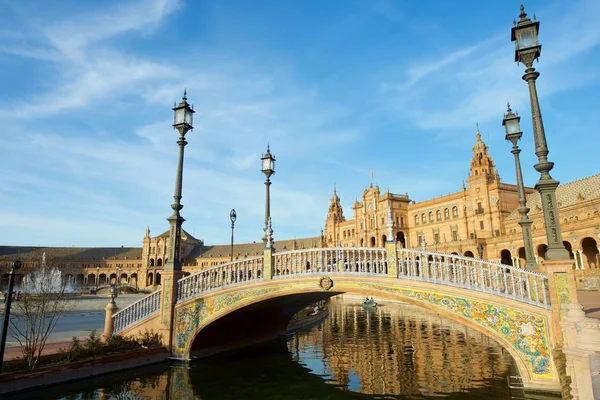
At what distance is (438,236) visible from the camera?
234ft

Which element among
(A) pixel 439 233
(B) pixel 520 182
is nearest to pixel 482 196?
(A) pixel 439 233

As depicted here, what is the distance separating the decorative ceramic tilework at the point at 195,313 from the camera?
45.8 feet

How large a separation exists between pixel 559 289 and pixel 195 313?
11382mm

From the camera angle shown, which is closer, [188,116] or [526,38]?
[526,38]

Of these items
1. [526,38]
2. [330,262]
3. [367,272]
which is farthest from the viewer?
[330,262]

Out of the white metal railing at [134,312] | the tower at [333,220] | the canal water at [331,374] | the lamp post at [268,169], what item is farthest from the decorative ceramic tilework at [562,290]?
the tower at [333,220]

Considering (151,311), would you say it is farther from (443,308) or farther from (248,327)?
(443,308)

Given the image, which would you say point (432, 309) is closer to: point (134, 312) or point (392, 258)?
point (392, 258)

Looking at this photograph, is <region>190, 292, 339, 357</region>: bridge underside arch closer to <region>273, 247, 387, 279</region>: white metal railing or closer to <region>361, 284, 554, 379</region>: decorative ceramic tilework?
<region>273, 247, 387, 279</region>: white metal railing

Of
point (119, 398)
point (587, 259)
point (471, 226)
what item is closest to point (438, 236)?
point (471, 226)

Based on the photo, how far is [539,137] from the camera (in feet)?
31.7

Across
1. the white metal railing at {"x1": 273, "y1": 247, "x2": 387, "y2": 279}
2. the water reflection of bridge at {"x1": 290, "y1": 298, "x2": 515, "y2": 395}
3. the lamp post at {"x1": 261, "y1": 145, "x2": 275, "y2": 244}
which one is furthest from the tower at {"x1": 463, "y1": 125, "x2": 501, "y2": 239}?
the white metal railing at {"x1": 273, "y1": 247, "x2": 387, "y2": 279}

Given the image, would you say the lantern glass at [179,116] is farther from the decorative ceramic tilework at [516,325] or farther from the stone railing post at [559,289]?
the stone railing post at [559,289]

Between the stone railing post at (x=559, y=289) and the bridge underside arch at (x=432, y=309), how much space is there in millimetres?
197
